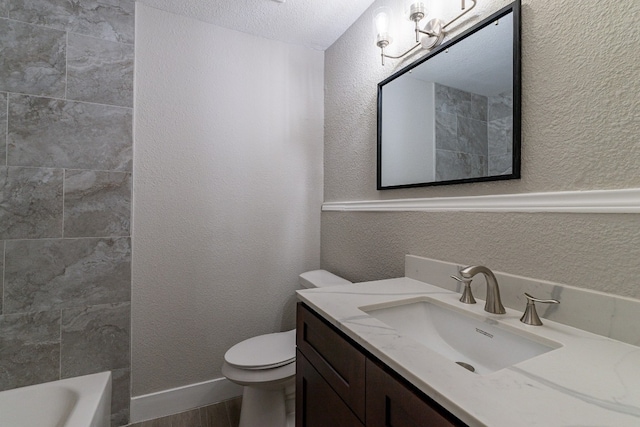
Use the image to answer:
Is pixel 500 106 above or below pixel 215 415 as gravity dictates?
above

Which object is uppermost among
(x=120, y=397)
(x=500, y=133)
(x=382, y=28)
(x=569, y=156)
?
(x=382, y=28)

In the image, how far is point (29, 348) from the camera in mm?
1328

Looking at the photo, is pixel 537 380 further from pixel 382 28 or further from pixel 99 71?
pixel 99 71

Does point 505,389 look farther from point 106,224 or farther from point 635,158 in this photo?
point 106,224

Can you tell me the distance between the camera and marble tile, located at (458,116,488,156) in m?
0.96

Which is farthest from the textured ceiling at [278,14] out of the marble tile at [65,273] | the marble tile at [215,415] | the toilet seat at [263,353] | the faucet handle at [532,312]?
the marble tile at [215,415]

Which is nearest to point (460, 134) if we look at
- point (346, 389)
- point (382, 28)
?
point (382, 28)

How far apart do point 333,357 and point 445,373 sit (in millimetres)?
359

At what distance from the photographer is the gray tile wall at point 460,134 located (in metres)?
0.96

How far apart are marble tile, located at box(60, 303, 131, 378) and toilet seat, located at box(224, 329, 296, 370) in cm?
59

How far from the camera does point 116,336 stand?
1467mm

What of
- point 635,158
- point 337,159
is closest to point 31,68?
point 337,159

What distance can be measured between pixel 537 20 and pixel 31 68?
6.86 feet

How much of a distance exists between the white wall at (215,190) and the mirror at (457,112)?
2.40 feet
